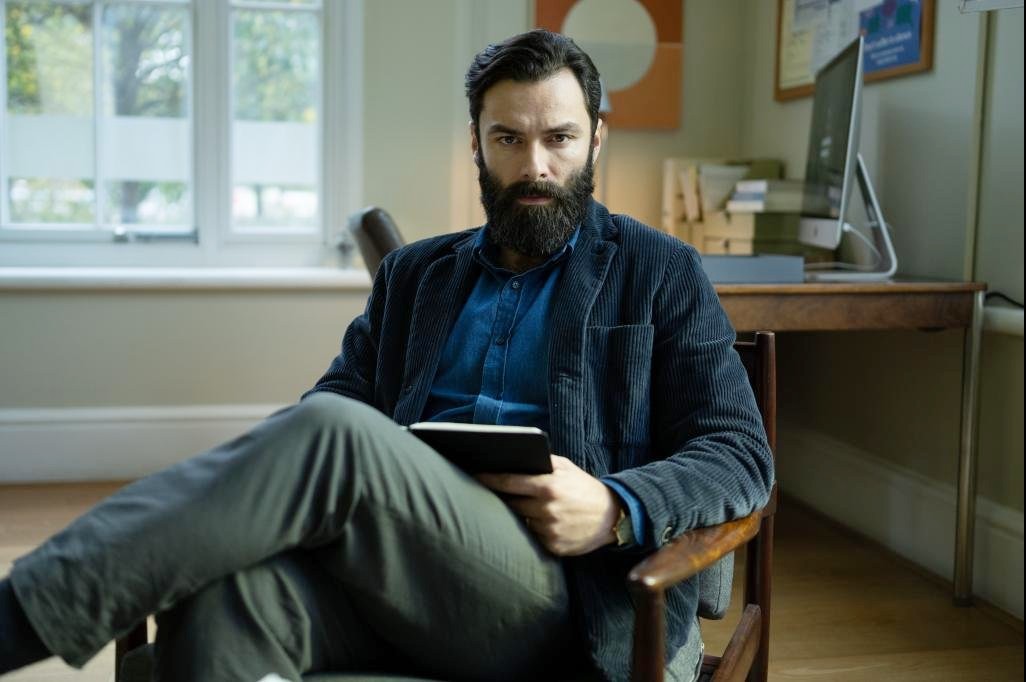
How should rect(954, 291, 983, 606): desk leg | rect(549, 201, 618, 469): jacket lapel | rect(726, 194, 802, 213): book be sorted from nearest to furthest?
rect(549, 201, 618, 469): jacket lapel < rect(954, 291, 983, 606): desk leg < rect(726, 194, 802, 213): book

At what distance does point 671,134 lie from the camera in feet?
13.2

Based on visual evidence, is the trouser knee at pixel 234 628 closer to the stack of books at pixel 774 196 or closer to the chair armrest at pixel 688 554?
the chair armrest at pixel 688 554

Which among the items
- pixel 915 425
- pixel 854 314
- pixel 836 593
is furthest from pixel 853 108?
pixel 836 593

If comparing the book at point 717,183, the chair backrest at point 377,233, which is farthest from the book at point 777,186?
the chair backrest at point 377,233

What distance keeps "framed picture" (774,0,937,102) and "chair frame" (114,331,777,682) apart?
5.31 feet

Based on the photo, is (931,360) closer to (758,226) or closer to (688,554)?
(758,226)

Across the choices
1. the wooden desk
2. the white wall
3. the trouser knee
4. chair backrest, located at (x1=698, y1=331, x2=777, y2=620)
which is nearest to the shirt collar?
chair backrest, located at (x1=698, y1=331, x2=777, y2=620)

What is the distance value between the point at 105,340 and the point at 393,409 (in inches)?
93.5

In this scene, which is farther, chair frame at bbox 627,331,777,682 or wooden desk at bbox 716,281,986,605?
wooden desk at bbox 716,281,986,605

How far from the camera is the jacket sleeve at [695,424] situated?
1312mm

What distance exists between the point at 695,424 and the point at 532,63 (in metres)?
0.55

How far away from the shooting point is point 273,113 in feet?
12.9

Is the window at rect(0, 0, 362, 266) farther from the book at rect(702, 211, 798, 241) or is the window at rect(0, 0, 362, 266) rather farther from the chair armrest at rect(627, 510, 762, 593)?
the chair armrest at rect(627, 510, 762, 593)

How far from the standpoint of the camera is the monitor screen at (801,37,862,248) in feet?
8.86
